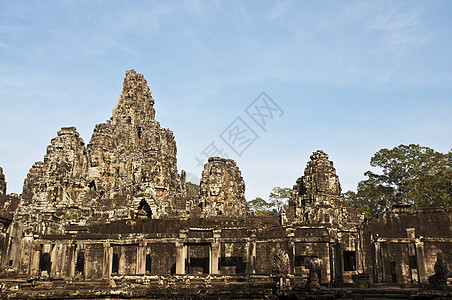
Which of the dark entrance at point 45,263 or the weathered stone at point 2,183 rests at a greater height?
the weathered stone at point 2,183

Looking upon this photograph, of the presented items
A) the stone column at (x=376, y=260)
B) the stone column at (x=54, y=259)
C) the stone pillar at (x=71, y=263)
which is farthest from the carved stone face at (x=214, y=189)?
the stone column at (x=376, y=260)

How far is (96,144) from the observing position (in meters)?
48.4

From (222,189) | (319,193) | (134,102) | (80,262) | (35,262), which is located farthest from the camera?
(134,102)

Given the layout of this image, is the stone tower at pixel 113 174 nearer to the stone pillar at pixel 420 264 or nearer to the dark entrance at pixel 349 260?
the dark entrance at pixel 349 260

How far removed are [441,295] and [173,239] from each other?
39.0 feet

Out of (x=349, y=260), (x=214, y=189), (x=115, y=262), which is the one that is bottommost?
(x=115, y=262)

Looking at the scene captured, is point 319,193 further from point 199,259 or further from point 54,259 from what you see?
point 54,259

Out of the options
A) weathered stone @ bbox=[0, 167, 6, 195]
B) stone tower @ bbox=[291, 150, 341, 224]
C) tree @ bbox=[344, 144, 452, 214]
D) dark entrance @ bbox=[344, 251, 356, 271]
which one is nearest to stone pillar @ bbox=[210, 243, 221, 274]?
dark entrance @ bbox=[344, 251, 356, 271]

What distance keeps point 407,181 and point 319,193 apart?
15.6 metres

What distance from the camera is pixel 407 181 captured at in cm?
4362

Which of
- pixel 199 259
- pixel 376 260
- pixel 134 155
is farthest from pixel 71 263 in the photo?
pixel 134 155

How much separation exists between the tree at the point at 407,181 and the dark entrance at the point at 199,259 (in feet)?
67.4

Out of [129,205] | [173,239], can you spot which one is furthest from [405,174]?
[173,239]

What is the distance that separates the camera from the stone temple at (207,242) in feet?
54.1
